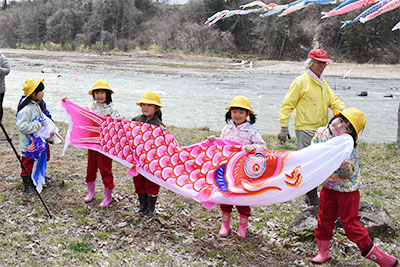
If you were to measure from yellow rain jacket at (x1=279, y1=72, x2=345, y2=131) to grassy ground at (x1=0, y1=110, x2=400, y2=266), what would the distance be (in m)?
1.48

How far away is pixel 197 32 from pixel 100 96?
63.5 meters

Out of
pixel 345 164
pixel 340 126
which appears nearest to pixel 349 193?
pixel 345 164

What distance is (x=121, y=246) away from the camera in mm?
4520

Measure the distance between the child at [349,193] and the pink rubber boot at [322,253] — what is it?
34 centimetres

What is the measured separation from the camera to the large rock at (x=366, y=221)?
15.8 feet

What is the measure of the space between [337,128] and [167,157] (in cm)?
213

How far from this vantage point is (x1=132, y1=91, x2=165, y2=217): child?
487 centimetres

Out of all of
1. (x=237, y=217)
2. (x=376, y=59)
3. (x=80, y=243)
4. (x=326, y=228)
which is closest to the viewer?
(x=326, y=228)

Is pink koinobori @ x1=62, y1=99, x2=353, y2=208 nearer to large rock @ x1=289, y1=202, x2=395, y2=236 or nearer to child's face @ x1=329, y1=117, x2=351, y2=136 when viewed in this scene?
child's face @ x1=329, y1=117, x2=351, y2=136

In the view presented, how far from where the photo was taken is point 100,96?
5.39 m

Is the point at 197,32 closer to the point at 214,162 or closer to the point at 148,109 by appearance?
the point at 148,109

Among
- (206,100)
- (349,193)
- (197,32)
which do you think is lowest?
(206,100)

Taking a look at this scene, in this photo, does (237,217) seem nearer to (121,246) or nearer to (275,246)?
(275,246)

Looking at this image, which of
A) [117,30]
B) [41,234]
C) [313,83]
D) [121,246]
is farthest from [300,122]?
[117,30]
